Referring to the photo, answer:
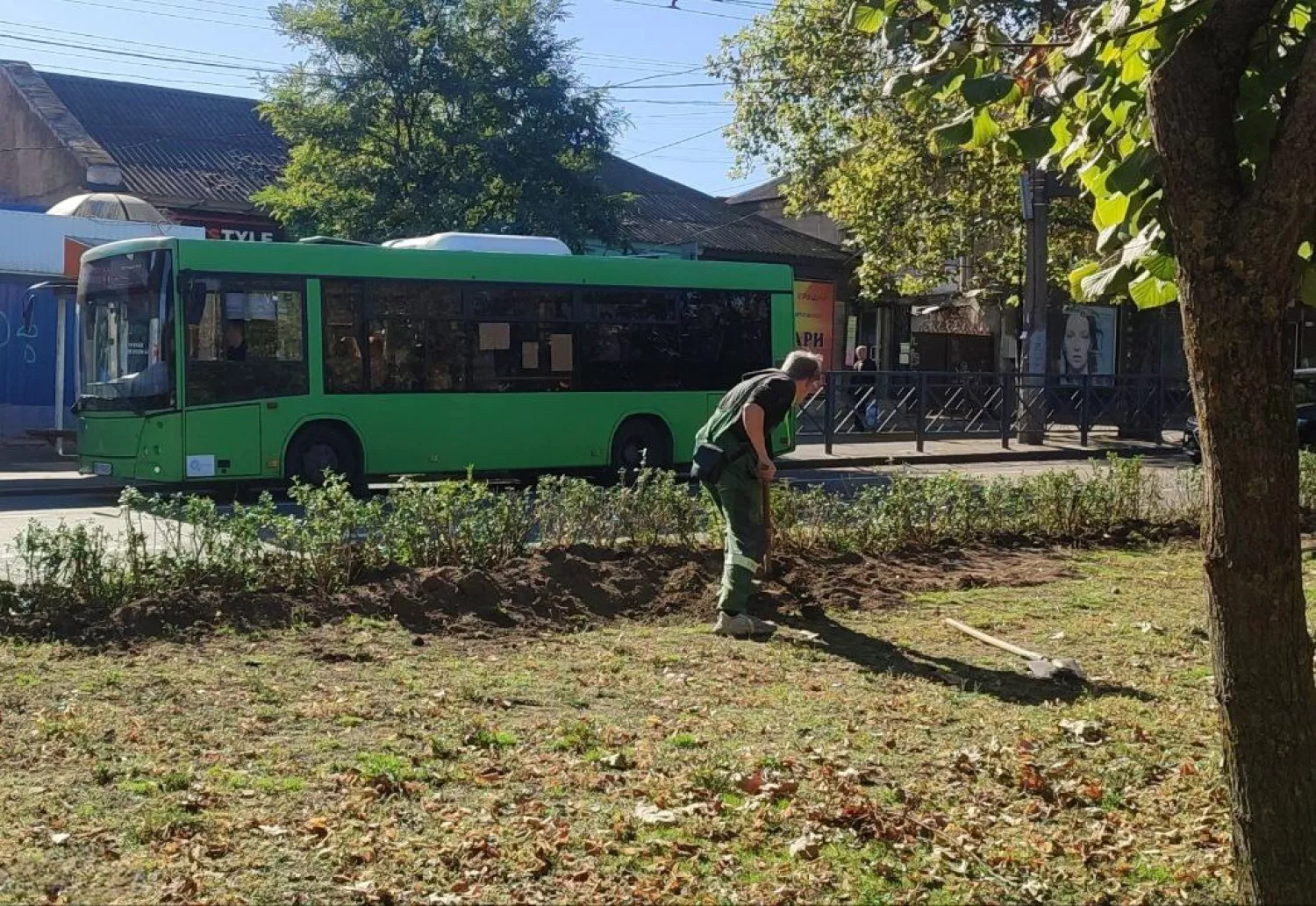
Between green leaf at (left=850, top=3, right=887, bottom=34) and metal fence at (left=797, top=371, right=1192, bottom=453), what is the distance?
17.4 metres

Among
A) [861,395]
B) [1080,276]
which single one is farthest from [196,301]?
[861,395]

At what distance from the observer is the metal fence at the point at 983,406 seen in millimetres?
23266

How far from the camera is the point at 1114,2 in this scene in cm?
404

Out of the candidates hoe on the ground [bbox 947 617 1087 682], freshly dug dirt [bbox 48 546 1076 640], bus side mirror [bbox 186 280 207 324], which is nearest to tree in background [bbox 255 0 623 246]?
bus side mirror [bbox 186 280 207 324]

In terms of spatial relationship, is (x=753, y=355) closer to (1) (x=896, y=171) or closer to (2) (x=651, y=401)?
(2) (x=651, y=401)

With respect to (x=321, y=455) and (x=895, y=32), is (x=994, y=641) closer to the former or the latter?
(x=895, y=32)

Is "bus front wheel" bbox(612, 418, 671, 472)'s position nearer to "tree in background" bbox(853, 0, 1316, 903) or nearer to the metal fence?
the metal fence

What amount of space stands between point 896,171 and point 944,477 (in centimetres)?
1622

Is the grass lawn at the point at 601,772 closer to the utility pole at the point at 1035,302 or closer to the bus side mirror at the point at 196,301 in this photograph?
the bus side mirror at the point at 196,301

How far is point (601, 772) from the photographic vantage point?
4.86 metres

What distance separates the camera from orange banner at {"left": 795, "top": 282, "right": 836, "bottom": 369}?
35.3 m

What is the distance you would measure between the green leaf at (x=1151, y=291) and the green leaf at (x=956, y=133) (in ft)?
2.35

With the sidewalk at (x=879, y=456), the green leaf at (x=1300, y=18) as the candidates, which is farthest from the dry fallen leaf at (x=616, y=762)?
the sidewalk at (x=879, y=456)

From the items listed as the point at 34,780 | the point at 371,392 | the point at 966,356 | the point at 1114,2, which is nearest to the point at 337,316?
the point at 371,392
